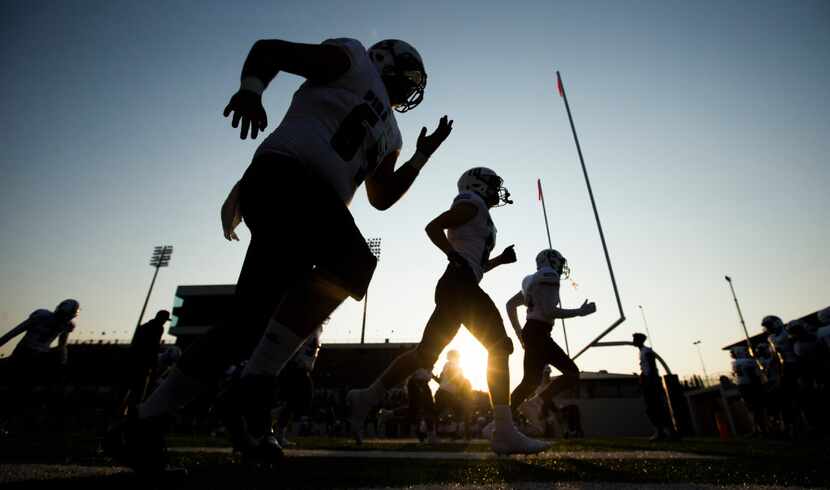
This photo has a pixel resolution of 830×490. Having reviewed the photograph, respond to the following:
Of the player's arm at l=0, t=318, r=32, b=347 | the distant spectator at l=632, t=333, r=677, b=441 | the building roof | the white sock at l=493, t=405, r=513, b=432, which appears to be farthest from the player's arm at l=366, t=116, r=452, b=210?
the building roof

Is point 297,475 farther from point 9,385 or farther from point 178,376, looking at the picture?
point 9,385

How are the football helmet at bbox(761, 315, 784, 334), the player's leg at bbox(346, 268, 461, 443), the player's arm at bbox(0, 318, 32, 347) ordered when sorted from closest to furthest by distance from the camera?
the player's leg at bbox(346, 268, 461, 443)
the player's arm at bbox(0, 318, 32, 347)
the football helmet at bbox(761, 315, 784, 334)

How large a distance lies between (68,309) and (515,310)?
308 inches

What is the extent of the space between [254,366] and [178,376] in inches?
11.1

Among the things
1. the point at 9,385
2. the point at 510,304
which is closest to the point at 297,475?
the point at 510,304

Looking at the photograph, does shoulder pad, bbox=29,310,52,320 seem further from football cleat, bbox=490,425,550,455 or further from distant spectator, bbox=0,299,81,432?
football cleat, bbox=490,425,550,455

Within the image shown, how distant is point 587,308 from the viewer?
533 cm

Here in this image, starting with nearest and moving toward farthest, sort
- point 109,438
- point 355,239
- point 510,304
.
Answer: point 109,438
point 355,239
point 510,304


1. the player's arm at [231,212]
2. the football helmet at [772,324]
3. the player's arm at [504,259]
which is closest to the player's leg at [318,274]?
the player's arm at [231,212]

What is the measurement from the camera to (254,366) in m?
1.55

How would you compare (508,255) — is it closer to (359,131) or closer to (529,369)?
(529,369)

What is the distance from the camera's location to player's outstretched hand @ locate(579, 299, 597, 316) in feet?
17.4

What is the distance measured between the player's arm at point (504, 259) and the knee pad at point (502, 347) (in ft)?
3.04

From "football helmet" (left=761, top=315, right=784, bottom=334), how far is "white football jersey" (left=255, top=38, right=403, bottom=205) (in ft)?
35.4
